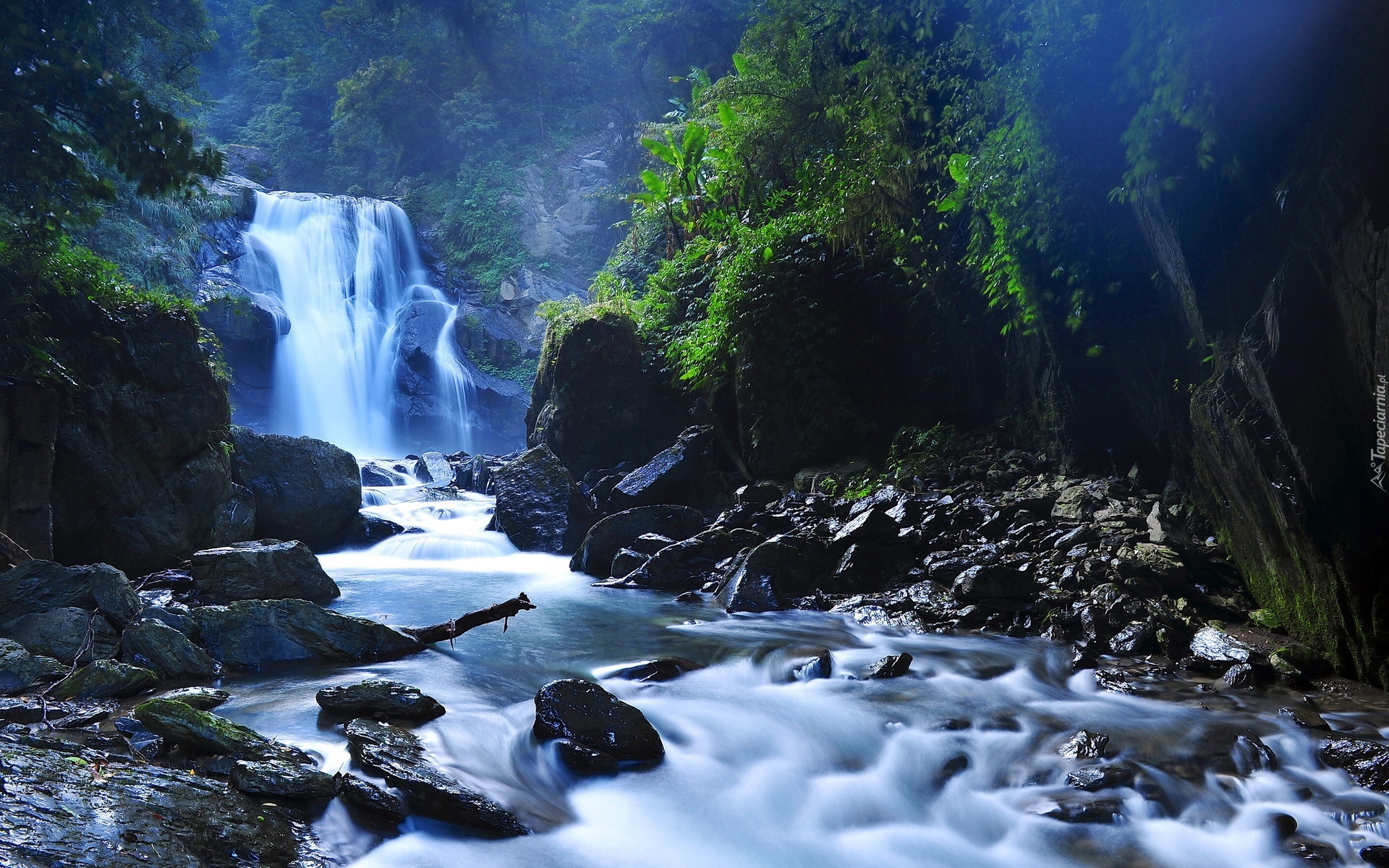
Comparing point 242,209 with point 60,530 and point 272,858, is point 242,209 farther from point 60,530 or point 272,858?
point 272,858

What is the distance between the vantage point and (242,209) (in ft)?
89.1

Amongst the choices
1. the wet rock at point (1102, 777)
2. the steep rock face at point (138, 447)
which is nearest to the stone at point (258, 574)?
the steep rock face at point (138, 447)

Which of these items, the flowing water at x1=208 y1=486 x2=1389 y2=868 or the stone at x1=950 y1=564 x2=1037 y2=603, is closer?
the flowing water at x1=208 y1=486 x2=1389 y2=868

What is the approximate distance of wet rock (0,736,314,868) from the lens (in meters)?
2.61

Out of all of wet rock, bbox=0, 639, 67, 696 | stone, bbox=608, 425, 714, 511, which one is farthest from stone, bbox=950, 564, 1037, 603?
wet rock, bbox=0, 639, 67, 696

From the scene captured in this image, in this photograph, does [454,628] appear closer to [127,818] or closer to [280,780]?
[280,780]

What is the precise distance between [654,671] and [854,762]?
5.63 feet

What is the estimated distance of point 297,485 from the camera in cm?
1131

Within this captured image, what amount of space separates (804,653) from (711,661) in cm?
72

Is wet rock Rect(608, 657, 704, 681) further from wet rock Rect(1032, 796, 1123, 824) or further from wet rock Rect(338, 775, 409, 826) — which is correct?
wet rock Rect(1032, 796, 1123, 824)

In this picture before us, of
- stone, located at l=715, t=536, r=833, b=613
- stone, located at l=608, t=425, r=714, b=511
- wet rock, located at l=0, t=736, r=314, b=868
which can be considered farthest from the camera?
stone, located at l=608, t=425, r=714, b=511

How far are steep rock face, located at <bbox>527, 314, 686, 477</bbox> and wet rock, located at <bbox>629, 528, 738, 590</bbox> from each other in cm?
515

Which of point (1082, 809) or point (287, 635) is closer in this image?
point (1082, 809)

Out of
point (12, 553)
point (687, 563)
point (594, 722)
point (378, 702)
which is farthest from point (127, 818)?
point (687, 563)
